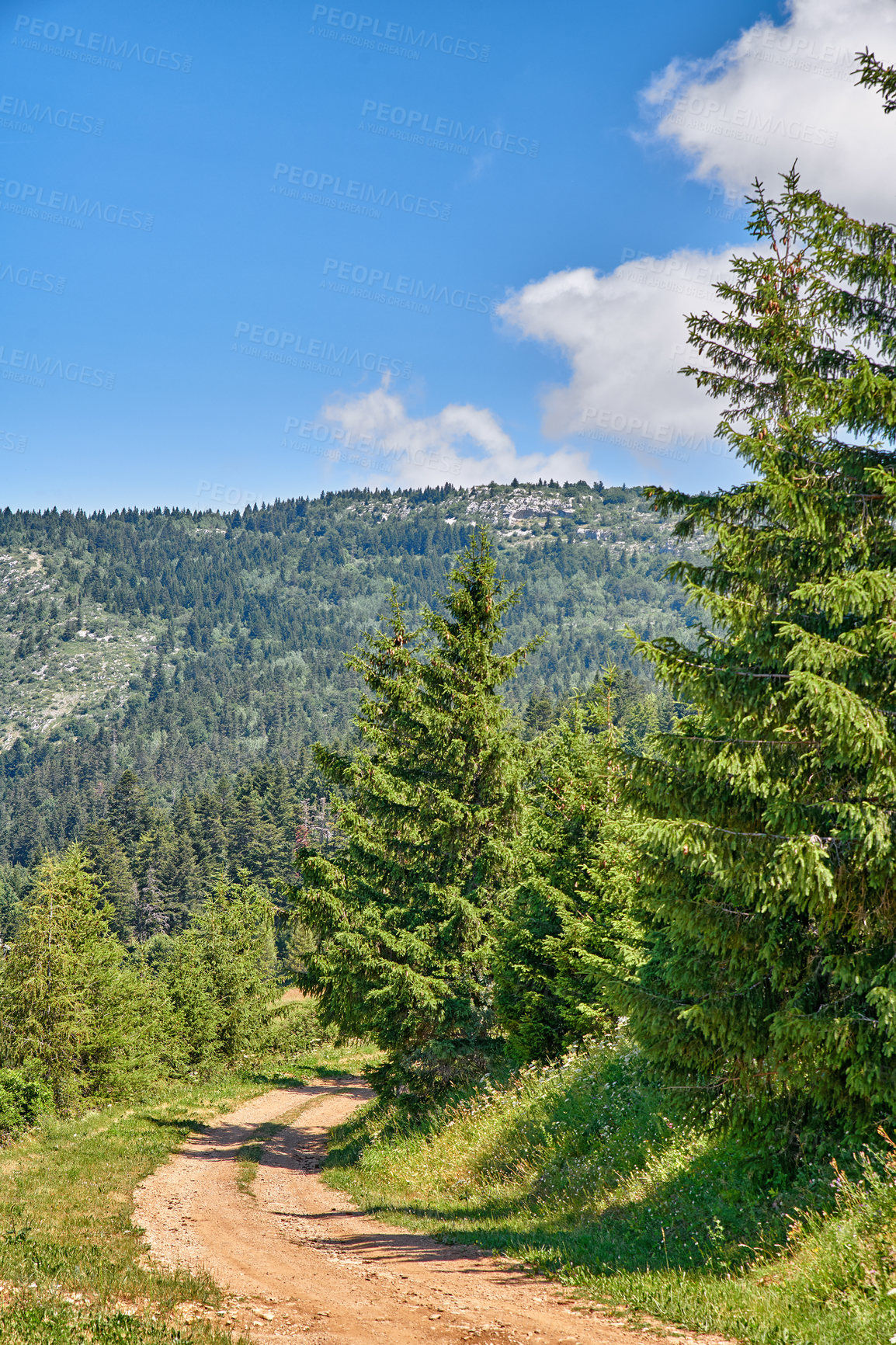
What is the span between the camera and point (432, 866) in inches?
714

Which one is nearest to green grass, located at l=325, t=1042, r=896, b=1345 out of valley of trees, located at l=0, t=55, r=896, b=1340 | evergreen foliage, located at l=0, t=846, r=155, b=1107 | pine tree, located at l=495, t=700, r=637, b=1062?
valley of trees, located at l=0, t=55, r=896, b=1340

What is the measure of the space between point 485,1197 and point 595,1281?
5045 millimetres

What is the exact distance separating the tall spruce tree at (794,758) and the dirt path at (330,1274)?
242 centimetres

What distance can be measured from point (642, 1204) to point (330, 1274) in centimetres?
379

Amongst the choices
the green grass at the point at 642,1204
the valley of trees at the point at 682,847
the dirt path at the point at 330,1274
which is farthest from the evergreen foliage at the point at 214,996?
the green grass at the point at 642,1204

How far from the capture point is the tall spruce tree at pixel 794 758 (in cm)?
685

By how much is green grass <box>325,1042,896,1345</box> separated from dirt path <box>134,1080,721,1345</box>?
0.47m

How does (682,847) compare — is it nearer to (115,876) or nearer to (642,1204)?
(642,1204)

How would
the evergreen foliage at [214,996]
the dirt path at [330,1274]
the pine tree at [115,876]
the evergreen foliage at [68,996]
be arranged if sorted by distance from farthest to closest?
the pine tree at [115,876] → the evergreen foliage at [214,996] → the evergreen foliage at [68,996] → the dirt path at [330,1274]

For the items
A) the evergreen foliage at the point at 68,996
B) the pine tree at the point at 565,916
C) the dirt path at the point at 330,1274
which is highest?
the pine tree at the point at 565,916

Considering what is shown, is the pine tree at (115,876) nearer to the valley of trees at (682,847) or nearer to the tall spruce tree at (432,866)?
the valley of trees at (682,847)

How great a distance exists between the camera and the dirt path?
7016 mm

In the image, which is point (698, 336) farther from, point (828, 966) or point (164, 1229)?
point (164, 1229)

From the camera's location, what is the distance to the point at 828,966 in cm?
711
